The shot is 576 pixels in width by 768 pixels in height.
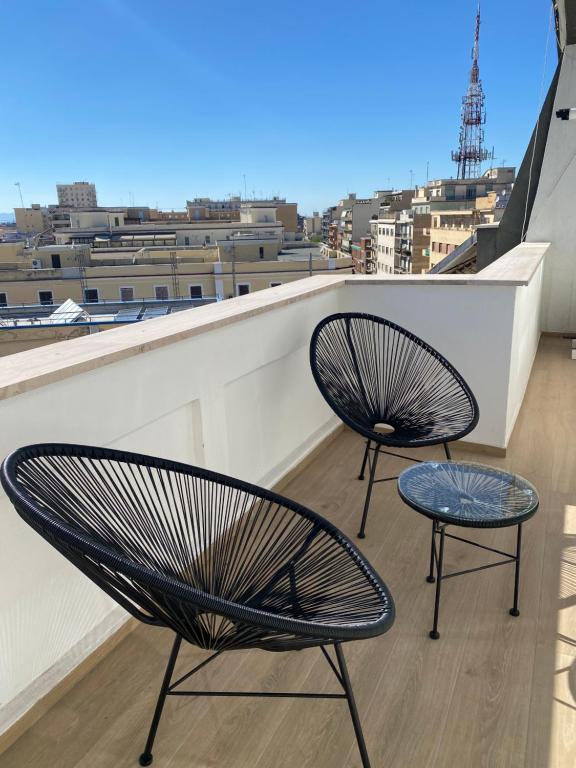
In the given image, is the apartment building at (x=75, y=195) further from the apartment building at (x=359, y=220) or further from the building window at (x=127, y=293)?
the building window at (x=127, y=293)

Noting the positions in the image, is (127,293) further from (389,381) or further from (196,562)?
(196,562)

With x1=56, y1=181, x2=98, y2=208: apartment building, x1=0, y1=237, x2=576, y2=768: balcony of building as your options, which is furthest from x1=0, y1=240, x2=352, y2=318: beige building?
x1=56, y1=181, x2=98, y2=208: apartment building

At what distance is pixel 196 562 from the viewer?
1208 millimetres

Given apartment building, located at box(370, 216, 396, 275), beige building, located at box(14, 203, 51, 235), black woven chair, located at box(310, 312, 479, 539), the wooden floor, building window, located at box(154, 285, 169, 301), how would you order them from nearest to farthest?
the wooden floor < black woven chair, located at box(310, 312, 479, 539) < building window, located at box(154, 285, 169, 301) < apartment building, located at box(370, 216, 396, 275) < beige building, located at box(14, 203, 51, 235)

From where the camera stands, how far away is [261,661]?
1.41 m

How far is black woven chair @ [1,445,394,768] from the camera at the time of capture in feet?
2.65

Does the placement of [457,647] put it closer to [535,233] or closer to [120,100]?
[535,233]

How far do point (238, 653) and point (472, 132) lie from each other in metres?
51.5

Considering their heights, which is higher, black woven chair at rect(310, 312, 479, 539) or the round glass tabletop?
black woven chair at rect(310, 312, 479, 539)

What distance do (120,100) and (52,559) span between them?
7511cm

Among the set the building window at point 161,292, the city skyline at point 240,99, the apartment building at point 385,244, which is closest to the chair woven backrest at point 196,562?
the building window at point 161,292

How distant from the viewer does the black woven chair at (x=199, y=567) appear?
807 mm

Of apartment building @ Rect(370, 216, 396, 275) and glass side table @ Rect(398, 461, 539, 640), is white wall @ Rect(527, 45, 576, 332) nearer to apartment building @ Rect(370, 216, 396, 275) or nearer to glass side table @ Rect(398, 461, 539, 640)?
glass side table @ Rect(398, 461, 539, 640)

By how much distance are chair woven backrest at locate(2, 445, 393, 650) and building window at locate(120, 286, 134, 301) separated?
18.3m
